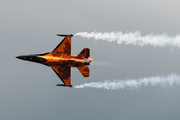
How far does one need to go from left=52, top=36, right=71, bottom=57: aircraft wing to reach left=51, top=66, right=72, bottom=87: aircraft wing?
3.01 m

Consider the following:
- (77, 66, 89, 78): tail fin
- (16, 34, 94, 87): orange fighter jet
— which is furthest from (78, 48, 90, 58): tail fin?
(77, 66, 89, 78): tail fin

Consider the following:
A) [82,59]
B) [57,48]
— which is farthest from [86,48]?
[57,48]

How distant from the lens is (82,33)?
59469 mm

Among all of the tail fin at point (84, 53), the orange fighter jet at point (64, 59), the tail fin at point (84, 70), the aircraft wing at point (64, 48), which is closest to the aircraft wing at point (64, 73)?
the orange fighter jet at point (64, 59)

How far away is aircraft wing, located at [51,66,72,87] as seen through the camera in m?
60.1

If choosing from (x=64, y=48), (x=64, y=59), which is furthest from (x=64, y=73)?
(x=64, y=48)

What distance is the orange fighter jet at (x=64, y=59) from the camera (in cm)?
5794

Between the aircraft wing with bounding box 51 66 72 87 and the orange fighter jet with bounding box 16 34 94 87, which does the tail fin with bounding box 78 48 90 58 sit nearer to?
the orange fighter jet with bounding box 16 34 94 87

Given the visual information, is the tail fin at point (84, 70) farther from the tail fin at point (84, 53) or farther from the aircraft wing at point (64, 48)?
the aircraft wing at point (64, 48)

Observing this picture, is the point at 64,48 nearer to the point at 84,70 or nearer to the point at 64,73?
the point at 64,73

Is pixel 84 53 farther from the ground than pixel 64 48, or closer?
closer

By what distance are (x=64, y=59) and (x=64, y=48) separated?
272 centimetres

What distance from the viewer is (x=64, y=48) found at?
59.5 meters

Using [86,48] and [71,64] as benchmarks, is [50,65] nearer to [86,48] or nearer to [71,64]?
[71,64]
